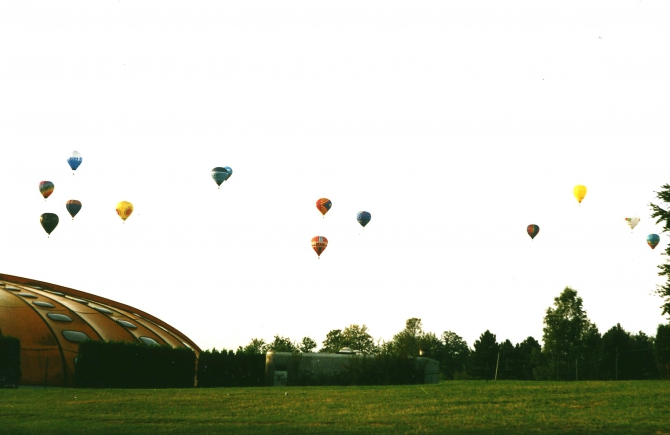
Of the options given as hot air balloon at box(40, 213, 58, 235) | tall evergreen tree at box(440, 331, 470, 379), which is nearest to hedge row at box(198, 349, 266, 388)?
hot air balloon at box(40, 213, 58, 235)

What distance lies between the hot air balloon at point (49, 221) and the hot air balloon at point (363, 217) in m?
19.6

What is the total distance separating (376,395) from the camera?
28.2 m

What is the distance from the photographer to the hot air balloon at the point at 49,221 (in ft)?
156

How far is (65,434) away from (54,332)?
2548 cm

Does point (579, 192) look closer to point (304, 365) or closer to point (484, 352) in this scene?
point (304, 365)

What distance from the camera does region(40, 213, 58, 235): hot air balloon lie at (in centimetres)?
4762

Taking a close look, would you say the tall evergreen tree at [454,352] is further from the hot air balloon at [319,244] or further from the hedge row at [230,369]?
the hedge row at [230,369]

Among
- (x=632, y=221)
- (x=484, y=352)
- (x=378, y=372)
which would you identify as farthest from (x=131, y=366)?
(x=484, y=352)

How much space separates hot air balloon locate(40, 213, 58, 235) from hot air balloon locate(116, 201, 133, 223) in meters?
4.80

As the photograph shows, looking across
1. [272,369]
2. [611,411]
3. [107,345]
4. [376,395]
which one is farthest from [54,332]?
[611,411]

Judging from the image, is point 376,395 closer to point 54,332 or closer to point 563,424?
point 563,424

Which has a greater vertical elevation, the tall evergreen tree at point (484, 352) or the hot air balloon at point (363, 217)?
the hot air balloon at point (363, 217)

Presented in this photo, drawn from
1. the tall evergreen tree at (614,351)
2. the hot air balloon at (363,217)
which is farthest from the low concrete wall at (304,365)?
the tall evergreen tree at (614,351)

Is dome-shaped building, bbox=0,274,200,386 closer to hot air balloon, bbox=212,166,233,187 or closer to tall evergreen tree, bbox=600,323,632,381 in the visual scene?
hot air balloon, bbox=212,166,233,187
